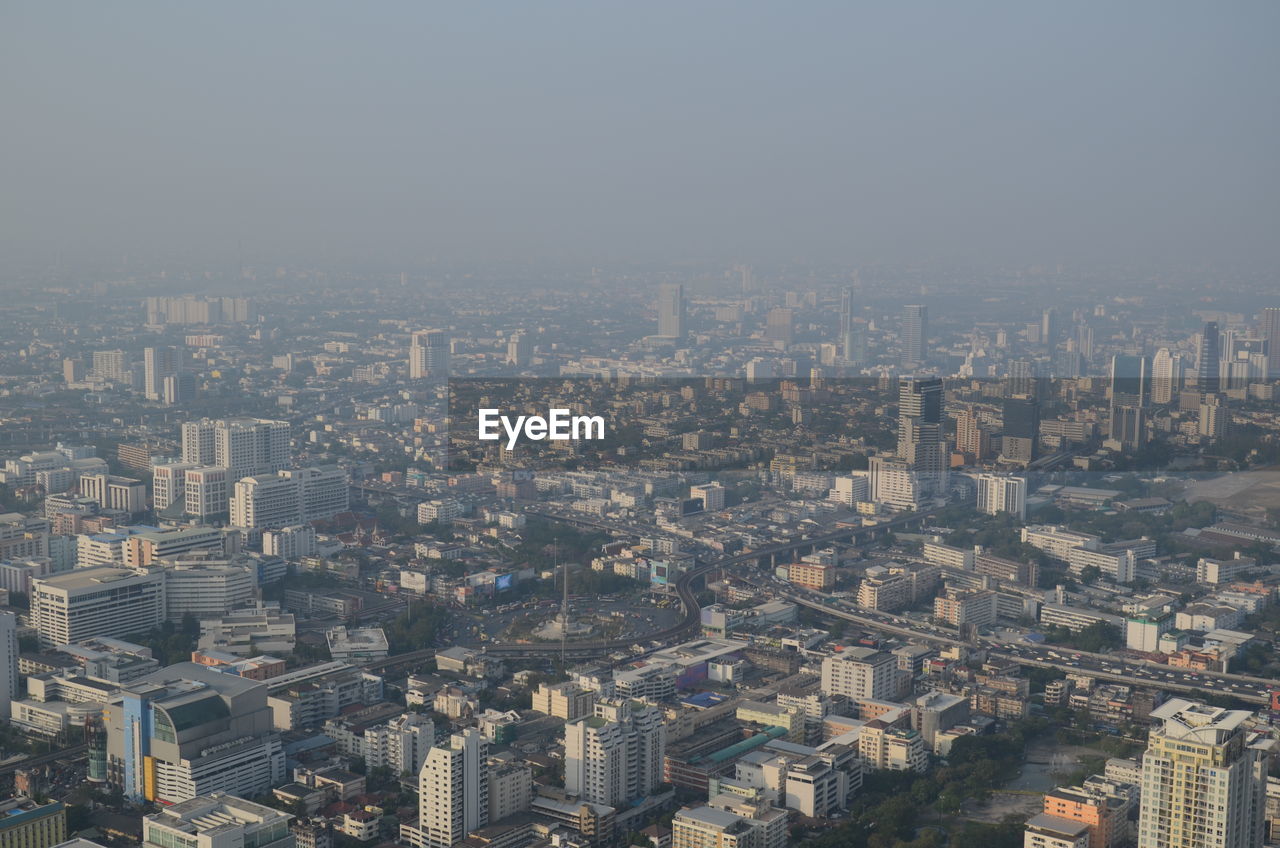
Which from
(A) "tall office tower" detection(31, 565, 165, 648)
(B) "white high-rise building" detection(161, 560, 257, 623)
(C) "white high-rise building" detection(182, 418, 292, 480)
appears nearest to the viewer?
(A) "tall office tower" detection(31, 565, 165, 648)

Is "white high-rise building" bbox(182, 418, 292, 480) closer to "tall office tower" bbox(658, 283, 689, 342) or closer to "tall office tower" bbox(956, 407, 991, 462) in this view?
"tall office tower" bbox(956, 407, 991, 462)

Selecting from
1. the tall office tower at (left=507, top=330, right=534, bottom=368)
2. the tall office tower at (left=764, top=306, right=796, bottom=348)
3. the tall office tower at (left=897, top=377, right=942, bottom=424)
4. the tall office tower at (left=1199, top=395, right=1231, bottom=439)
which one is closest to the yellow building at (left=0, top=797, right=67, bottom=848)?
the tall office tower at (left=897, top=377, right=942, bottom=424)

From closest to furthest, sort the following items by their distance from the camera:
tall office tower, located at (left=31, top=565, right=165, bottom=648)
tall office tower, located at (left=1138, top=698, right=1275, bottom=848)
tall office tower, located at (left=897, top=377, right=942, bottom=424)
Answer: tall office tower, located at (left=1138, top=698, right=1275, bottom=848)
tall office tower, located at (left=31, top=565, right=165, bottom=648)
tall office tower, located at (left=897, top=377, right=942, bottom=424)

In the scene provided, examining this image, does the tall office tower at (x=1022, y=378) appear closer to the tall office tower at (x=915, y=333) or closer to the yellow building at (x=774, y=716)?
the tall office tower at (x=915, y=333)

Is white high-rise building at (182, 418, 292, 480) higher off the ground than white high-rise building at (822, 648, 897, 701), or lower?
higher

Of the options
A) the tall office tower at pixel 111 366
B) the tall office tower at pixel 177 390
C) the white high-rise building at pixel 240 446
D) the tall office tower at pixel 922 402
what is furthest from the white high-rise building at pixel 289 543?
the tall office tower at pixel 111 366

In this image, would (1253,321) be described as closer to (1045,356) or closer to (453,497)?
(1045,356)

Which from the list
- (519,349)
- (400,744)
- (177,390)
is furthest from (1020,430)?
(177,390)
